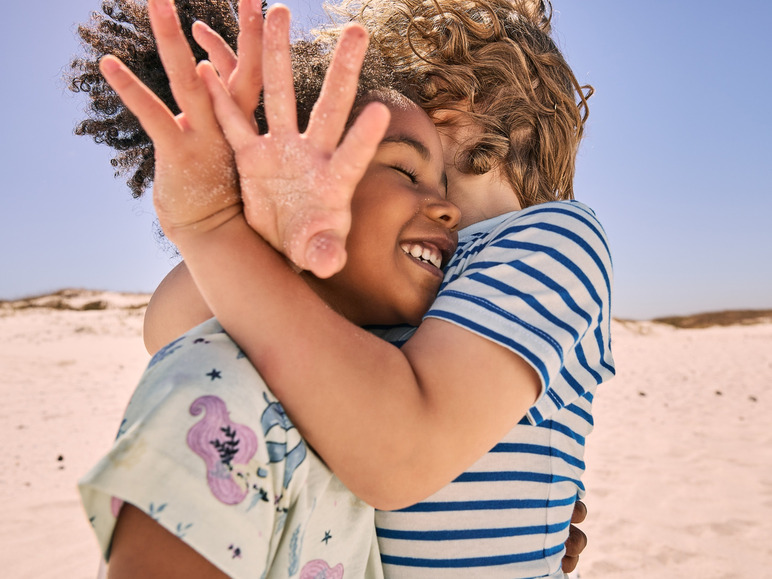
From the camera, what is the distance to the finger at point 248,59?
1.16 m

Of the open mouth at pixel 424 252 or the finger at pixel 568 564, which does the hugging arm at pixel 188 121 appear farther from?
the finger at pixel 568 564

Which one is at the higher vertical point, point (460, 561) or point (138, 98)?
point (138, 98)

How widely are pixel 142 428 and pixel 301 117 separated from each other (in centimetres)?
131

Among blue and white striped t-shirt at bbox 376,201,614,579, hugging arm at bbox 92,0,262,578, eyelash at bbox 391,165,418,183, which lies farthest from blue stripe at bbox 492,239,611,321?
hugging arm at bbox 92,0,262,578

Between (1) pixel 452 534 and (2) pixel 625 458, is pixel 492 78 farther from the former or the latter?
(2) pixel 625 458

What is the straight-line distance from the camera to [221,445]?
0.99 meters

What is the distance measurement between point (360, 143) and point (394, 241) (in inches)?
26.7

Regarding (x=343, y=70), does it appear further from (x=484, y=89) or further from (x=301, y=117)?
(x=484, y=89)

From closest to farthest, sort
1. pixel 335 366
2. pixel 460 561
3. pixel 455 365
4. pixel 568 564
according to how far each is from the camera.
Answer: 1. pixel 335 366
2. pixel 455 365
3. pixel 460 561
4. pixel 568 564

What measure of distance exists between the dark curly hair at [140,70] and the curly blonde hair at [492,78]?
241mm

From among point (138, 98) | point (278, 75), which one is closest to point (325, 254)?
point (278, 75)

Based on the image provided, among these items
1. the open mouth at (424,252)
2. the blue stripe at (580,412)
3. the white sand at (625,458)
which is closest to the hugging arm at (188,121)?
the open mouth at (424,252)

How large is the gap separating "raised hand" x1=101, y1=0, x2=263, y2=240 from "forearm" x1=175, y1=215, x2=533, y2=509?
0.19 feet

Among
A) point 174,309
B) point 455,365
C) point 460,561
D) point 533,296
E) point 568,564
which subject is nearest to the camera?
point 455,365
